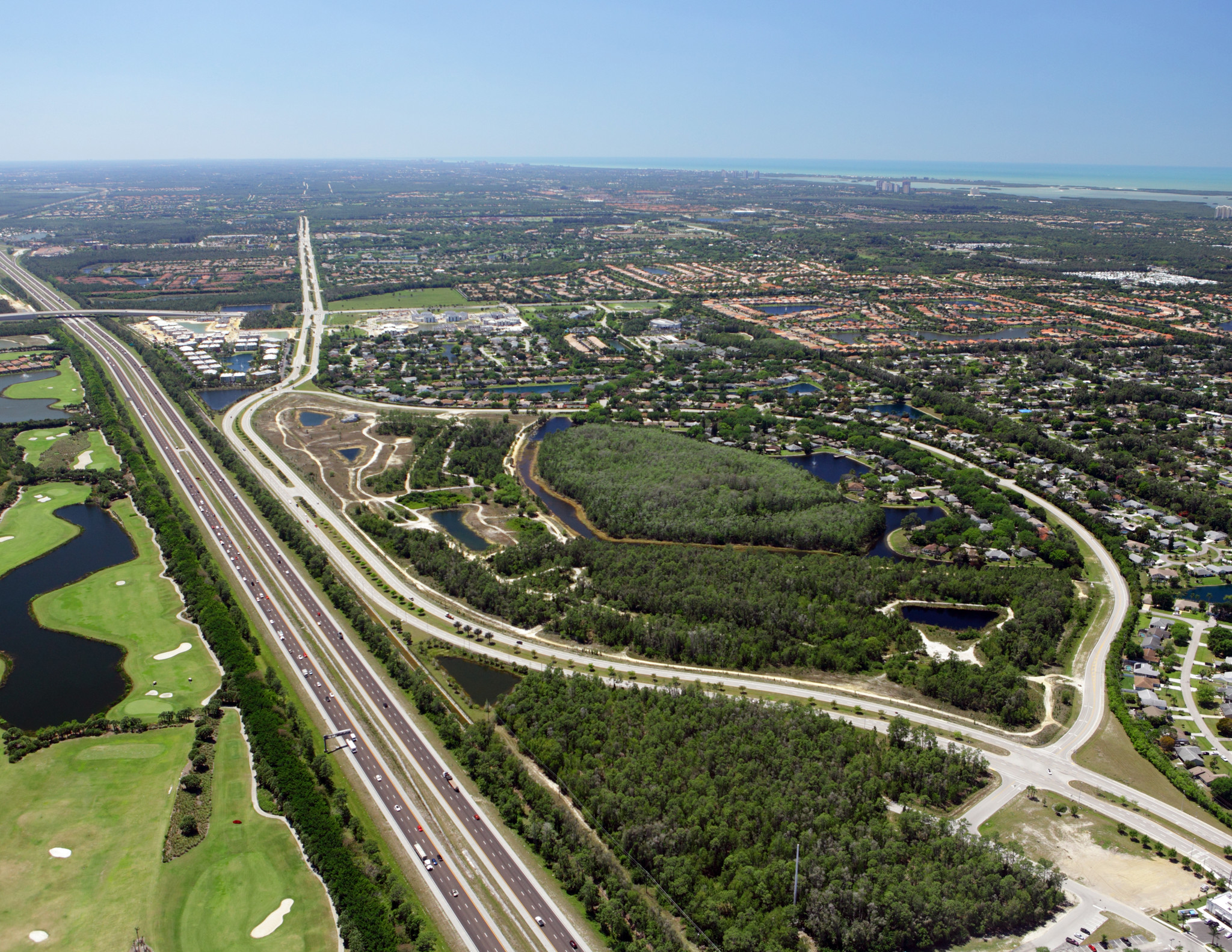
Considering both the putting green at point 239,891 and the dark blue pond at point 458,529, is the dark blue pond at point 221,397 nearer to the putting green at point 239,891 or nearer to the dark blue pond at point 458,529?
the dark blue pond at point 458,529

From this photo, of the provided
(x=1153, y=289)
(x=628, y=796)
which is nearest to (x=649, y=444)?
(x=628, y=796)

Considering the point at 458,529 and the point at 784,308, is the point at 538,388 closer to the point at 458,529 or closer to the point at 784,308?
the point at 458,529

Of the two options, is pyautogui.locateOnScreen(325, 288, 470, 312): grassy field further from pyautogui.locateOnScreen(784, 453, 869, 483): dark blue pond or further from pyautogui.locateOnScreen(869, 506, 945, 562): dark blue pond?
pyautogui.locateOnScreen(869, 506, 945, 562): dark blue pond

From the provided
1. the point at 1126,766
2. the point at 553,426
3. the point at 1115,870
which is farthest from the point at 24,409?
the point at 1126,766

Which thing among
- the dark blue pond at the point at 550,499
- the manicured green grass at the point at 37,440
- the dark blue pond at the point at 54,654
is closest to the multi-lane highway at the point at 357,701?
the dark blue pond at the point at 54,654

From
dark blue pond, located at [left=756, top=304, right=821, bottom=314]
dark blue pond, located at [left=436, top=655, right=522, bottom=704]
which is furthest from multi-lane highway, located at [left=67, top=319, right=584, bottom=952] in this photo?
dark blue pond, located at [left=756, top=304, right=821, bottom=314]
